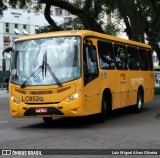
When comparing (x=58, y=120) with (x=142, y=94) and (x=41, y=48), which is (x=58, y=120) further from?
(x=142, y=94)

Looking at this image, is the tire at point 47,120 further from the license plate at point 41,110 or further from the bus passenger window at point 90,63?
the bus passenger window at point 90,63

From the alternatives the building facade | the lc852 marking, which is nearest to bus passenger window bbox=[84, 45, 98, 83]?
the lc852 marking

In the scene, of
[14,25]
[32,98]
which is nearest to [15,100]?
[32,98]

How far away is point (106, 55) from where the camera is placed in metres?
15.7

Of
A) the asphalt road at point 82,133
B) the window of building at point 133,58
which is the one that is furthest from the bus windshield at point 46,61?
the window of building at point 133,58

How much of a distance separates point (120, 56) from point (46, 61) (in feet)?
13.5

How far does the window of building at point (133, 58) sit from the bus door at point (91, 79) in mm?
3943

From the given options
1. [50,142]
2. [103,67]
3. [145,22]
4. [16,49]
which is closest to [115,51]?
[103,67]

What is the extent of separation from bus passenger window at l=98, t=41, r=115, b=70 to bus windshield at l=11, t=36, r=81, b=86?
1.50 m

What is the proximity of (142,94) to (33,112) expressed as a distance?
7.42 m

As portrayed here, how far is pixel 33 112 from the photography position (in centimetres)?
1375

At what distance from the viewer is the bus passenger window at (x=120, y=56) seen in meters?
16.9

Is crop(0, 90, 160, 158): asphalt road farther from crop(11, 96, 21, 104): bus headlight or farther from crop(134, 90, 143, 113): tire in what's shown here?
crop(134, 90, 143, 113): tire

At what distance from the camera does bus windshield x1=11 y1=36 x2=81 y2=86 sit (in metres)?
13.7
